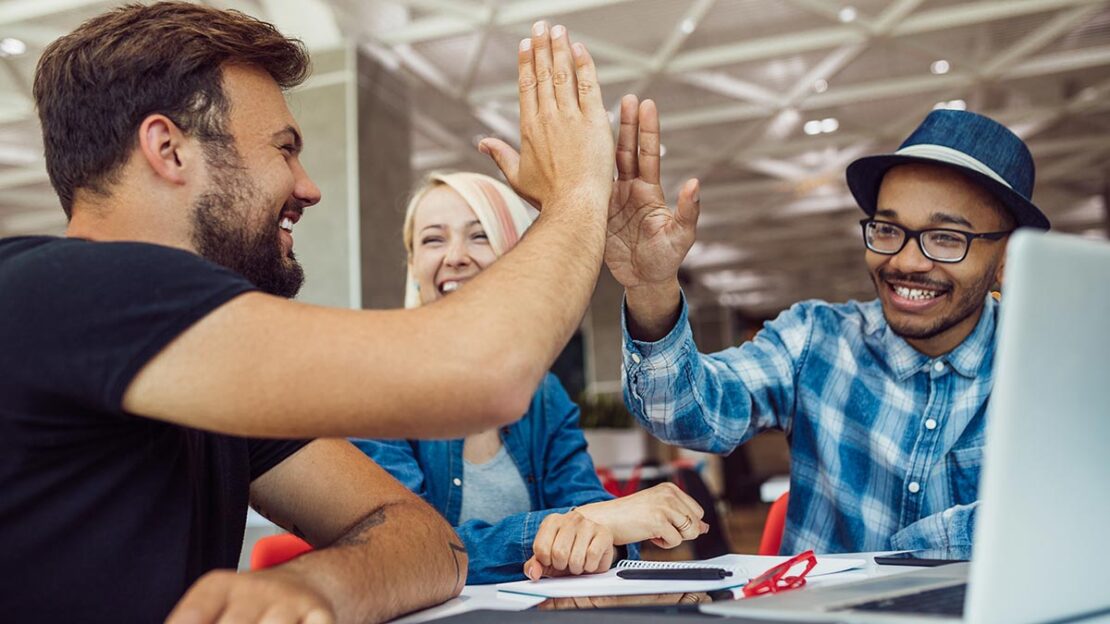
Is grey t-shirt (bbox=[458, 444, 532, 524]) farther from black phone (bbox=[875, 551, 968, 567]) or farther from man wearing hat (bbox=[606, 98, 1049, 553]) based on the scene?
black phone (bbox=[875, 551, 968, 567])

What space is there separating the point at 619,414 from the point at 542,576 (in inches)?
264

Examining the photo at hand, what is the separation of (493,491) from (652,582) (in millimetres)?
1008

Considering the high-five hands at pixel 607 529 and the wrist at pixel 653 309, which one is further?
the wrist at pixel 653 309

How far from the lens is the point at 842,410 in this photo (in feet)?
6.79

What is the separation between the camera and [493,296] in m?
0.97

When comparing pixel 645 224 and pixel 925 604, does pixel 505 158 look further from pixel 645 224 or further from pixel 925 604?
pixel 925 604

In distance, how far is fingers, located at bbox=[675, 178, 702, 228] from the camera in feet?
5.39

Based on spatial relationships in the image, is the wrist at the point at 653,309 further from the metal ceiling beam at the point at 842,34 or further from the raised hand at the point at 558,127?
the metal ceiling beam at the point at 842,34

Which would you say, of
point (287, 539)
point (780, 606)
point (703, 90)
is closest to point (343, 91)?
point (703, 90)

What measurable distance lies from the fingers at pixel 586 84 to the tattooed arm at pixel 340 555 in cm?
61

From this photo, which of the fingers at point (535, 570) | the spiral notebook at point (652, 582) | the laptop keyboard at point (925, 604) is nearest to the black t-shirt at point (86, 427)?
the spiral notebook at point (652, 582)

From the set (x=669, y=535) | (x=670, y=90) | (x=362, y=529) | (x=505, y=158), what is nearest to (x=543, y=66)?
(x=505, y=158)

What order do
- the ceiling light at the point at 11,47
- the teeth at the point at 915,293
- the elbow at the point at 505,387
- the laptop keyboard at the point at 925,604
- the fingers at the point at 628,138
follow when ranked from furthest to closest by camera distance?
the ceiling light at the point at 11,47
the teeth at the point at 915,293
the fingers at the point at 628,138
the elbow at the point at 505,387
the laptop keyboard at the point at 925,604

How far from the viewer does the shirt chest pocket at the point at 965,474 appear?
6.25 ft
